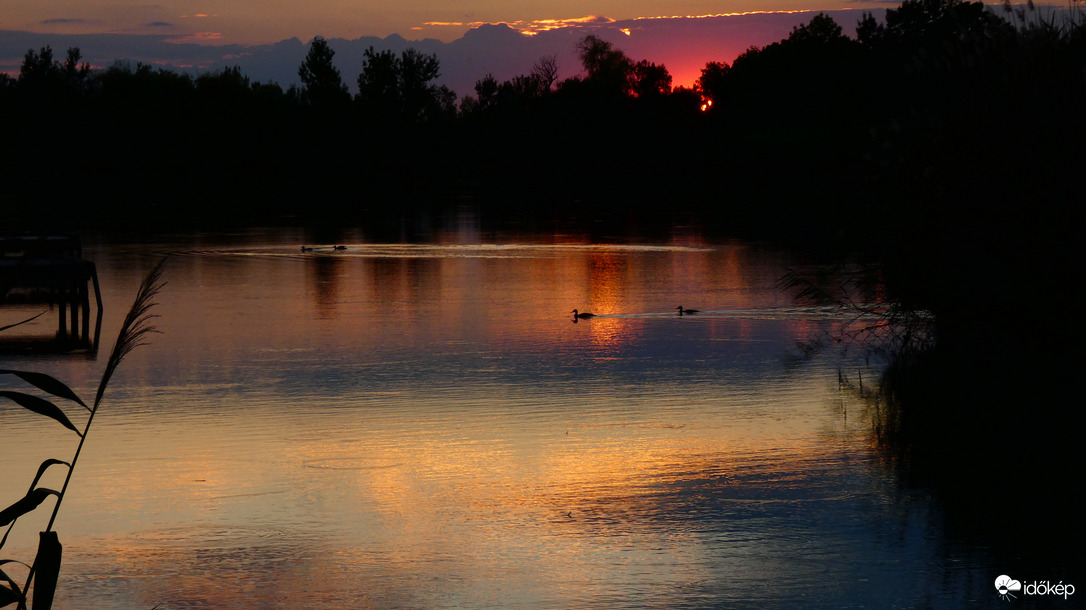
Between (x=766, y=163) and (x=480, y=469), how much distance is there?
77.0 metres

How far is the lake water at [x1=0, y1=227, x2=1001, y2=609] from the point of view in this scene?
618 centimetres

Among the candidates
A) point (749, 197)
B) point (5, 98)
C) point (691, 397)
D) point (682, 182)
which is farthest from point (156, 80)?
point (691, 397)

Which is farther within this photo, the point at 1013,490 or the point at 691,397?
the point at 691,397

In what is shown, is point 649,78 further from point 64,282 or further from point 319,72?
point 64,282

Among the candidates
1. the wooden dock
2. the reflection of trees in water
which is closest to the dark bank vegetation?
the reflection of trees in water

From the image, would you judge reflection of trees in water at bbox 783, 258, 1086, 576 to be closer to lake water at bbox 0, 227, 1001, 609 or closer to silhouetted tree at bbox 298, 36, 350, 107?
lake water at bbox 0, 227, 1001, 609

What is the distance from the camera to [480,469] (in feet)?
27.2

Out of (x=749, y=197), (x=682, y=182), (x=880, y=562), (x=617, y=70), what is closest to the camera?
(x=880, y=562)

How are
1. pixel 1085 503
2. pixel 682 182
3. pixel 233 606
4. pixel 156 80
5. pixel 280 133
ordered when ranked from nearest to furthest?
pixel 233 606 < pixel 1085 503 < pixel 682 182 < pixel 280 133 < pixel 156 80

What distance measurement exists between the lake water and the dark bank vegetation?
1132 mm

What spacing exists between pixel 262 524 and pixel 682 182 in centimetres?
6307

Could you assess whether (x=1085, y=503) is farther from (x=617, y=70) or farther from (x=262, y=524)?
(x=617, y=70)

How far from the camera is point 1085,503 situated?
7.55 m

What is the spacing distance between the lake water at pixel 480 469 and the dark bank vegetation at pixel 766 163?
1.13 m
